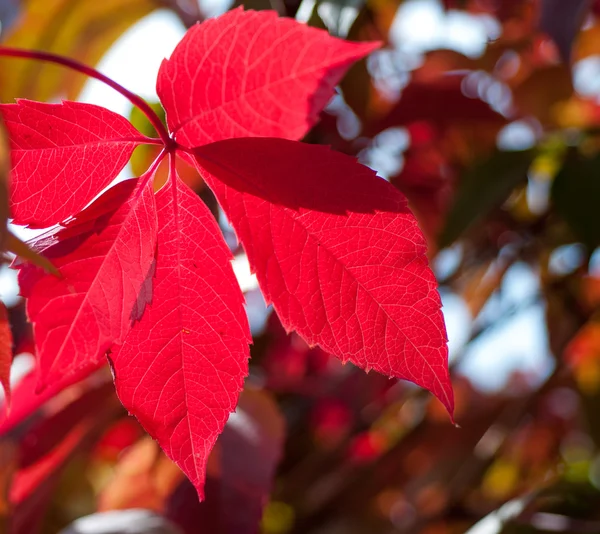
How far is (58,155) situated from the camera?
45 centimetres

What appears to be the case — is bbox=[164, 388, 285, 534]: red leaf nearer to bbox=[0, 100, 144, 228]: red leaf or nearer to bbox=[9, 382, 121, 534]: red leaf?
bbox=[9, 382, 121, 534]: red leaf

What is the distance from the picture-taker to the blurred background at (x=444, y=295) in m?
0.79

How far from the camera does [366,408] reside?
141cm

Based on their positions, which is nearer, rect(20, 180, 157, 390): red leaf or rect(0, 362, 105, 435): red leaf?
rect(20, 180, 157, 390): red leaf

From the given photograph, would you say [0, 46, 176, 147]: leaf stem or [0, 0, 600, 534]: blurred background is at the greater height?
[0, 46, 176, 147]: leaf stem

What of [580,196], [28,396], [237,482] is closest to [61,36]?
[28,396]

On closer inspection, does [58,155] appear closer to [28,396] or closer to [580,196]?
[28,396]

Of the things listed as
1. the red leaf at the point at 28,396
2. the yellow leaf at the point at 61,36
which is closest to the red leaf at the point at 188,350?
the red leaf at the point at 28,396

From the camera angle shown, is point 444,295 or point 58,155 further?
point 444,295

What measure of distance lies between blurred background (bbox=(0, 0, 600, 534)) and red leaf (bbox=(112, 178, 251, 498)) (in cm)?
21

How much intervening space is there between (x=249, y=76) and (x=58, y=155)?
0.46ft

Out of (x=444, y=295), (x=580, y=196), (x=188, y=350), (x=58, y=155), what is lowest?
(x=444, y=295)

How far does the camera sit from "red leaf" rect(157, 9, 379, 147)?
450 millimetres

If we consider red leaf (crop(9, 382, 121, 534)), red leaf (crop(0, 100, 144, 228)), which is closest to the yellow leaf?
red leaf (crop(9, 382, 121, 534))
